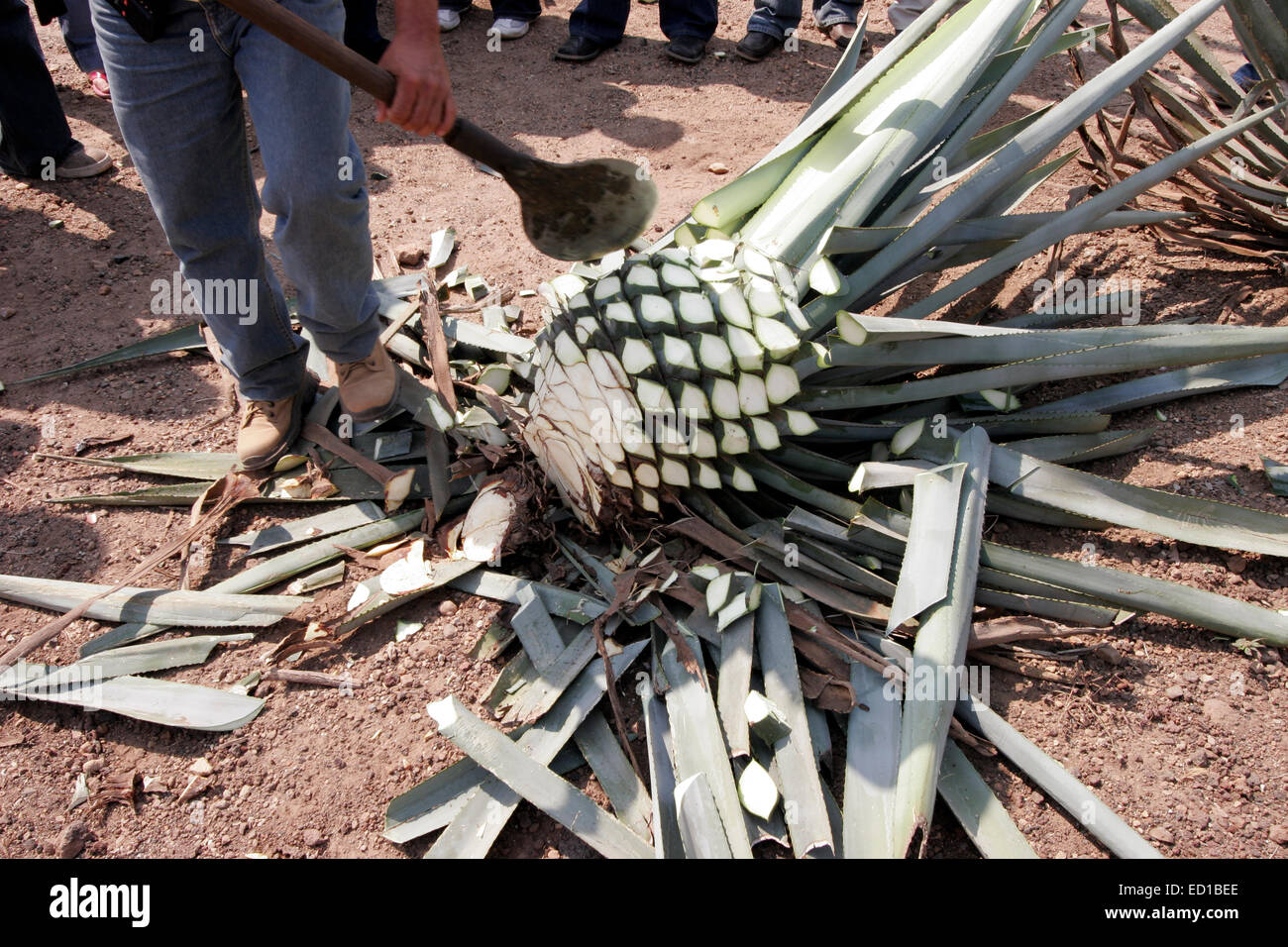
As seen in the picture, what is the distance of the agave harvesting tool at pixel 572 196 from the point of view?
198cm

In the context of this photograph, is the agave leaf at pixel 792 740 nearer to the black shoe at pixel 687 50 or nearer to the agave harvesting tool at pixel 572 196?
the agave harvesting tool at pixel 572 196

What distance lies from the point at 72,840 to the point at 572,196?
1.77 meters

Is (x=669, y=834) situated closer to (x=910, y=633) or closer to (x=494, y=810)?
(x=494, y=810)

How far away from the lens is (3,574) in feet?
7.03

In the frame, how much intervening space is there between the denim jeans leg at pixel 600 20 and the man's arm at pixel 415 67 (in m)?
3.31

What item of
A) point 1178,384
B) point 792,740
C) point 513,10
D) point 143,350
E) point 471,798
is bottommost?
point 143,350

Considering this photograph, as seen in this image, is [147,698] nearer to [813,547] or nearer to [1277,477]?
[813,547]

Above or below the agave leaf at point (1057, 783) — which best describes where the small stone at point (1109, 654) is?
above

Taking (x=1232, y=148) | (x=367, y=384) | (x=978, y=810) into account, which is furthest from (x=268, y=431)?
(x=1232, y=148)

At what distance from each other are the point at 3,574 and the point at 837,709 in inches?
83.2

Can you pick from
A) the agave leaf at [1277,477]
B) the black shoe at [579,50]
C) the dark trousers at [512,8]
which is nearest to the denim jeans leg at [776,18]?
the black shoe at [579,50]

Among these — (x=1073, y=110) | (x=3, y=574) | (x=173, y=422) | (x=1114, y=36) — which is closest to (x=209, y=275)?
(x=173, y=422)

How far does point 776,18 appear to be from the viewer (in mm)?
4621

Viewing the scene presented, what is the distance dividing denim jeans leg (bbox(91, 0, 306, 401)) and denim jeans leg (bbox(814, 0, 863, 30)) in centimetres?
371
